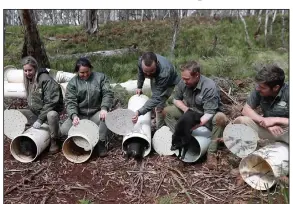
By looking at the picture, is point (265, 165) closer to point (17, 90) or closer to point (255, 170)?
point (255, 170)

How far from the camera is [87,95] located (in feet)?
11.6

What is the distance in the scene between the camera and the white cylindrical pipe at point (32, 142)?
340 centimetres

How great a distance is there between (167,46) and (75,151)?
3312 millimetres

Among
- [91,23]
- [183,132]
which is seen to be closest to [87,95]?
[183,132]

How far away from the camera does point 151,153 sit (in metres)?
3.50

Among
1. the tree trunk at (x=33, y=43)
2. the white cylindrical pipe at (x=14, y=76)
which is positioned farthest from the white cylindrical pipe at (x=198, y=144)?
the tree trunk at (x=33, y=43)

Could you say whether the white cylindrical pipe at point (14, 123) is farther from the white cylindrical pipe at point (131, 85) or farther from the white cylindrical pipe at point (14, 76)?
the white cylindrical pipe at point (131, 85)

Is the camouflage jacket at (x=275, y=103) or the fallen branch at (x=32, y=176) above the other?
the camouflage jacket at (x=275, y=103)

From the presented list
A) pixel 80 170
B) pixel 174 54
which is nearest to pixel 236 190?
pixel 80 170

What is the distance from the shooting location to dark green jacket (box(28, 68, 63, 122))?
3510mm

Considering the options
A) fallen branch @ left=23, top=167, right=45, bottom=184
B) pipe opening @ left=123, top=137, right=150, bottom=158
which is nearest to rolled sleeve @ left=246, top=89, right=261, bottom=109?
pipe opening @ left=123, top=137, right=150, bottom=158

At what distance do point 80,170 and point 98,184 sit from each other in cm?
31

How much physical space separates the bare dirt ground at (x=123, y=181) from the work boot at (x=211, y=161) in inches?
1.4
